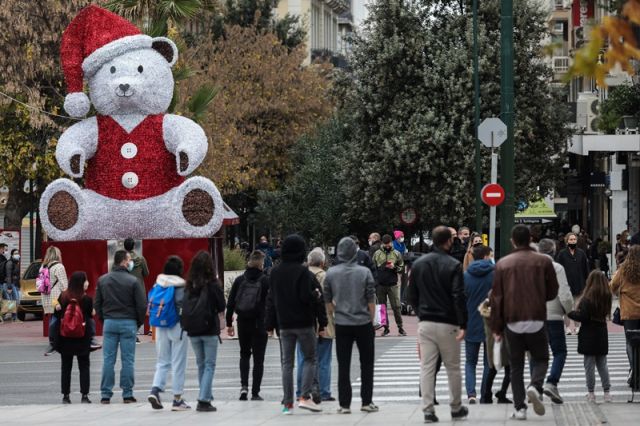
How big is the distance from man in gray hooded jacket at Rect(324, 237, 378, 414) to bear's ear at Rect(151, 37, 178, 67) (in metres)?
14.0

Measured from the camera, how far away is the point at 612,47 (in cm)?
668

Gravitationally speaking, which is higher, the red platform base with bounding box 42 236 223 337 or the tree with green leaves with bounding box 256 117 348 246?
the tree with green leaves with bounding box 256 117 348 246

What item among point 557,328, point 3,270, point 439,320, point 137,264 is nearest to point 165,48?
point 137,264

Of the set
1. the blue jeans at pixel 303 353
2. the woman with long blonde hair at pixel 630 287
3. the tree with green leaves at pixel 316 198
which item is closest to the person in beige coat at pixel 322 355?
the blue jeans at pixel 303 353

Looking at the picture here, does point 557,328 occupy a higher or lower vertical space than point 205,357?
higher

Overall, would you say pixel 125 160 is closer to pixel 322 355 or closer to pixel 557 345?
pixel 322 355

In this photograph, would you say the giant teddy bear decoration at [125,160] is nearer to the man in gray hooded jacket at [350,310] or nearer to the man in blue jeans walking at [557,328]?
the man in blue jeans walking at [557,328]

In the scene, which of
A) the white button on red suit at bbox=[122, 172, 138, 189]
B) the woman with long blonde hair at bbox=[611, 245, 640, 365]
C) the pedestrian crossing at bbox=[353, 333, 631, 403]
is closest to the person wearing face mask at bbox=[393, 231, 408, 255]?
the white button on red suit at bbox=[122, 172, 138, 189]

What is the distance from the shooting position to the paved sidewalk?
1427 centimetres

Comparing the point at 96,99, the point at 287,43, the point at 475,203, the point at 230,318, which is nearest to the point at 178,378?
the point at 230,318

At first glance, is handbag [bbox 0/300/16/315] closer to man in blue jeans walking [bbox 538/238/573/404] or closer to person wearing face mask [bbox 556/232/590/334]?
person wearing face mask [bbox 556/232/590/334]

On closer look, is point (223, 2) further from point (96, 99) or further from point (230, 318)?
point (230, 318)

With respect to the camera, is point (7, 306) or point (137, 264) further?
point (7, 306)

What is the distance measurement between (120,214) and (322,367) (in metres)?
12.6
